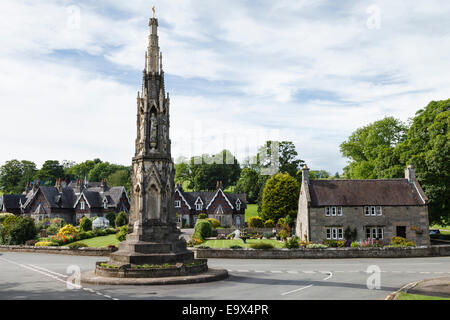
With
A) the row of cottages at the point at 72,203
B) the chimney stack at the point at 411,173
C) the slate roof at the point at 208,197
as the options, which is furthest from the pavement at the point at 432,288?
the row of cottages at the point at 72,203

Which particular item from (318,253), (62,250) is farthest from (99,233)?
(318,253)

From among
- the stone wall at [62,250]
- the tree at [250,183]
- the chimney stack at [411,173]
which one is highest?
the tree at [250,183]

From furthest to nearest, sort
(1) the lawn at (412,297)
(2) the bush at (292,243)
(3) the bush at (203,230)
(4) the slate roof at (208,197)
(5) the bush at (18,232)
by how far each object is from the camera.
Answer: (4) the slate roof at (208,197), (3) the bush at (203,230), (5) the bush at (18,232), (2) the bush at (292,243), (1) the lawn at (412,297)

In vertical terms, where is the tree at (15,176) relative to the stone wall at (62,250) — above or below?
above

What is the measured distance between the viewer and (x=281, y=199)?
5781 centimetres

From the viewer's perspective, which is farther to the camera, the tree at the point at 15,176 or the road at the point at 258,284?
the tree at the point at 15,176

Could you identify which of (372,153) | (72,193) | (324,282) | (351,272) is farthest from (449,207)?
(72,193)

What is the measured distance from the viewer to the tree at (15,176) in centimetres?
12619

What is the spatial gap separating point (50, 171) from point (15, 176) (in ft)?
38.2

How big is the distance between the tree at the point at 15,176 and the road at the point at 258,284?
114m

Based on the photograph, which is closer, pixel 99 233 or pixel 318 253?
pixel 318 253

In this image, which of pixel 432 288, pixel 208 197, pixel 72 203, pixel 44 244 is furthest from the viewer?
pixel 72 203

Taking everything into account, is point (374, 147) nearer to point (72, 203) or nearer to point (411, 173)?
point (411, 173)

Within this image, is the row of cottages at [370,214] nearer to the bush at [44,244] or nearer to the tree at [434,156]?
the tree at [434,156]
